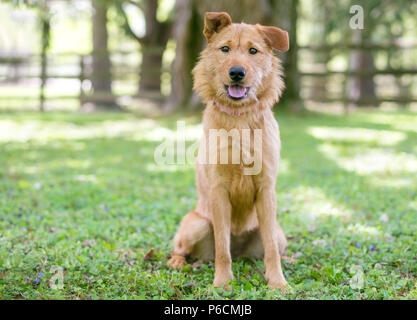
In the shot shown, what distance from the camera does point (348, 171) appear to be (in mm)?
7605

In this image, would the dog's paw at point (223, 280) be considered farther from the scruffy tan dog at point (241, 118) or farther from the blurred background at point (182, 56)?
the blurred background at point (182, 56)

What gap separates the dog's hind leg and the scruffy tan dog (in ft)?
0.57

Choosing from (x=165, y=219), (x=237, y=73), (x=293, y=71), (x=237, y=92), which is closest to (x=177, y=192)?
(x=165, y=219)

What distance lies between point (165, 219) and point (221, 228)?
1790mm

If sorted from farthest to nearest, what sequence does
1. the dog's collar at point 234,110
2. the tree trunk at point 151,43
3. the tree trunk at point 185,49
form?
the tree trunk at point 151,43 → the tree trunk at point 185,49 → the dog's collar at point 234,110

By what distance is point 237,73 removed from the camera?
A: 11.3 feet

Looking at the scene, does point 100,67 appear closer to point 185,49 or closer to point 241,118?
point 185,49

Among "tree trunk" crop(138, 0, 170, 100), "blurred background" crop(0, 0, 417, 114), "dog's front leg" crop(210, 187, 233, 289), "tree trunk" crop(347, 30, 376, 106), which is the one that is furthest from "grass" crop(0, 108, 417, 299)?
"tree trunk" crop(138, 0, 170, 100)

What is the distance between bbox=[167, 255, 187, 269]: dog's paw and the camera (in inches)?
155

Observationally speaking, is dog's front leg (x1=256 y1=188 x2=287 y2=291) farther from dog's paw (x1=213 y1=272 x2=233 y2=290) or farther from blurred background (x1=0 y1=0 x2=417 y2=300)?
dog's paw (x1=213 y1=272 x2=233 y2=290)

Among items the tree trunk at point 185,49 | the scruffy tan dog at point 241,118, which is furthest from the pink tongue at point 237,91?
the tree trunk at point 185,49

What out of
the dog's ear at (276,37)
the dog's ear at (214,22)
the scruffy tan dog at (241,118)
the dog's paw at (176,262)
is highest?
the dog's ear at (214,22)

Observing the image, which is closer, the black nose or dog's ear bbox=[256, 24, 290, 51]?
the black nose

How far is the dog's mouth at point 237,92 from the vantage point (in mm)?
3533
